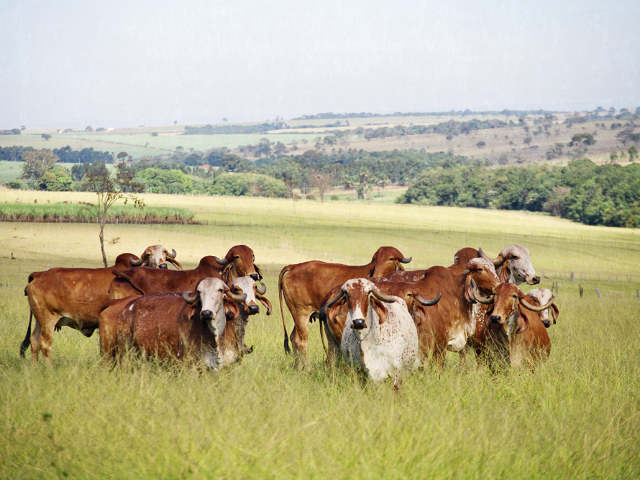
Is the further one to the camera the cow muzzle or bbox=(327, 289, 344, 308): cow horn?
bbox=(327, 289, 344, 308): cow horn

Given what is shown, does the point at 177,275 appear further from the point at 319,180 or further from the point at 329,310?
the point at 319,180

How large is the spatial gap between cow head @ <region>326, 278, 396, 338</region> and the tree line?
3252 inches

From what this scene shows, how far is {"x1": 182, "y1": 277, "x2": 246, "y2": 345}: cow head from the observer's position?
312 inches

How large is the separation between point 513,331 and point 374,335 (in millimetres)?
2343

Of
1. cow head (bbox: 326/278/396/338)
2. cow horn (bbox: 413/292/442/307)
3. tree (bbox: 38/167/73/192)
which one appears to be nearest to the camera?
cow head (bbox: 326/278/396/338)

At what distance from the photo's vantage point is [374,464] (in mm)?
5758

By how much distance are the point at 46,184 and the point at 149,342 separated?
96.1m

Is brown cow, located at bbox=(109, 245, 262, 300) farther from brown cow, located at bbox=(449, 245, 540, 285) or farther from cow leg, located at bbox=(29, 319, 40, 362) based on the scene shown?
brown cow, located at bbox=(449, 245, 540, 285)

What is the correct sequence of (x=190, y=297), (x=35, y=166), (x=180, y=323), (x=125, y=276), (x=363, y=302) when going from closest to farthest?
(x=363, y=302) < (x=190, y=297) < (x=180, y=323) < (x=125, y=276) < (x=35, y=166)

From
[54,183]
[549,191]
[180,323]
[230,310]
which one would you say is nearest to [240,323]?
[230,310]

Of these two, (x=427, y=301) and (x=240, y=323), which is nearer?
(x=427, y=301)

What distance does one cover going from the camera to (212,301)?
796 centimetres

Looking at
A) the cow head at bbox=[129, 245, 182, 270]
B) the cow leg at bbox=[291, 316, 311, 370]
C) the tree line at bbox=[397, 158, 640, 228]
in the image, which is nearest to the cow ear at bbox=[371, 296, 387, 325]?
the cow leg at bbox=[291, 316, 311, 370]

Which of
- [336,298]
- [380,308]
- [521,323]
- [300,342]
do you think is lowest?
[300,342]
